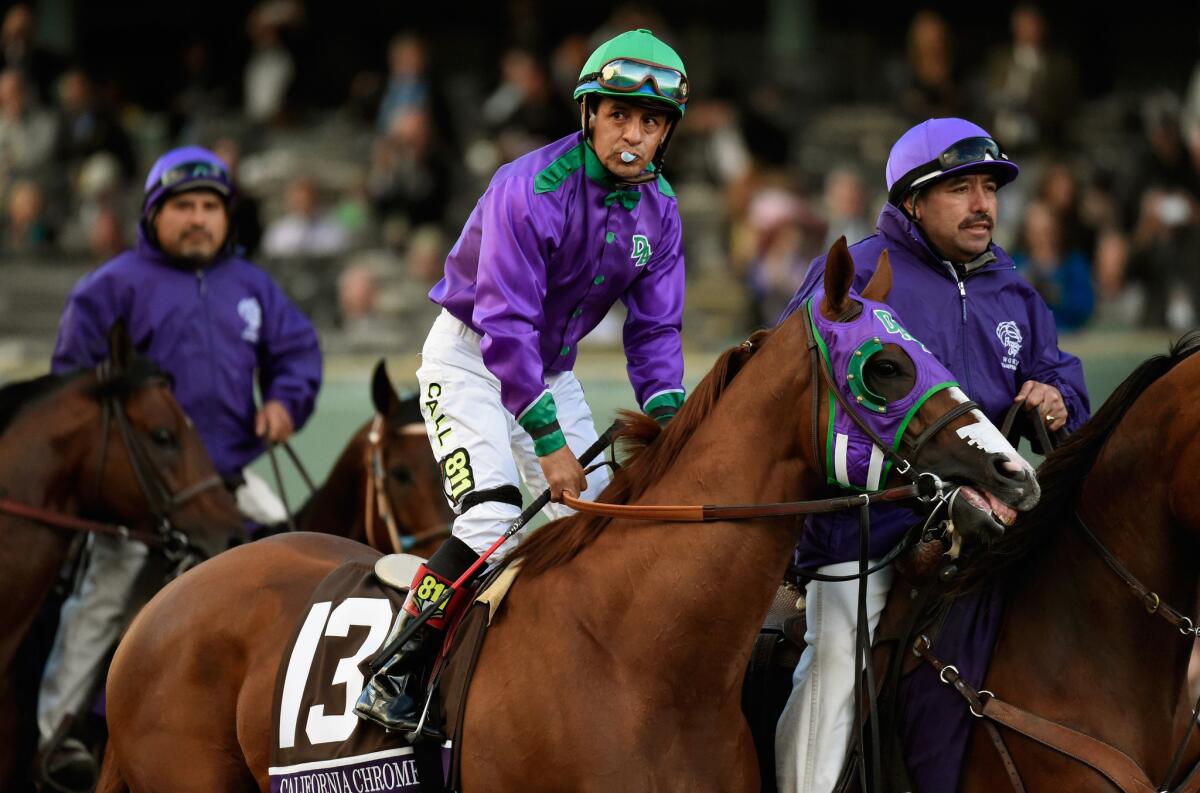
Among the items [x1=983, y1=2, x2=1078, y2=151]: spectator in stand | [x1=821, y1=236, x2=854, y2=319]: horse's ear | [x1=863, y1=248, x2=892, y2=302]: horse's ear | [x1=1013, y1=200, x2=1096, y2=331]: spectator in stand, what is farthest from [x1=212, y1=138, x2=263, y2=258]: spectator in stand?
[x1=983, y1=2, x2=1078, y2=151]: spectator in stand

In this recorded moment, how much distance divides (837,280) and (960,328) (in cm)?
92

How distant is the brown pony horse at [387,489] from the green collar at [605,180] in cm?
236

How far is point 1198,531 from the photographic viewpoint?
14.2ft

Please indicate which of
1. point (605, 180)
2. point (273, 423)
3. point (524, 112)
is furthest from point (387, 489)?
point (524, 112)

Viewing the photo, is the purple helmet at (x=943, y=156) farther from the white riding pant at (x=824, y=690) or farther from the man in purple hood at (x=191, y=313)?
the man in purple hood at (x=191, y=313)

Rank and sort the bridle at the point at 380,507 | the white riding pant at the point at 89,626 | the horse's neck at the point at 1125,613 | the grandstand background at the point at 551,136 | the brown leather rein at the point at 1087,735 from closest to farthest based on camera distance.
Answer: the brown leather rein at the point at 1087,735 → the horse's neck at the point at 1125,613 → the white riding pant at the point at 89,626 → the bridle at the point at 380,507 → the grandstand background at the point at 551,136

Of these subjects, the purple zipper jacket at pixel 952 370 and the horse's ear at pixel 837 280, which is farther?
the purple zipper jacket at pixel 952 370

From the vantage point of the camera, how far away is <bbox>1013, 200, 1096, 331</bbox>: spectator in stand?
32.3ft

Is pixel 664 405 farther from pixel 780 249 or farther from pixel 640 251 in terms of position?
pixel 780 249

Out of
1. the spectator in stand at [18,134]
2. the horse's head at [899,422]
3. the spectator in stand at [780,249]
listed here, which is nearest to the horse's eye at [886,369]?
the horse's head at [899,422]

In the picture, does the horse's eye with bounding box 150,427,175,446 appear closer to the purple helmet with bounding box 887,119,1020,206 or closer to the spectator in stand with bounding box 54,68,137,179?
the purple helmet with bounding box 887,119,1020,206

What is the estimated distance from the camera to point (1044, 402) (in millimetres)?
4969

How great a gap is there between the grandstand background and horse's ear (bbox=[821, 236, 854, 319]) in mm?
4012

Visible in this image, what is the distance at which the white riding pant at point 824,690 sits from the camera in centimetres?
461
